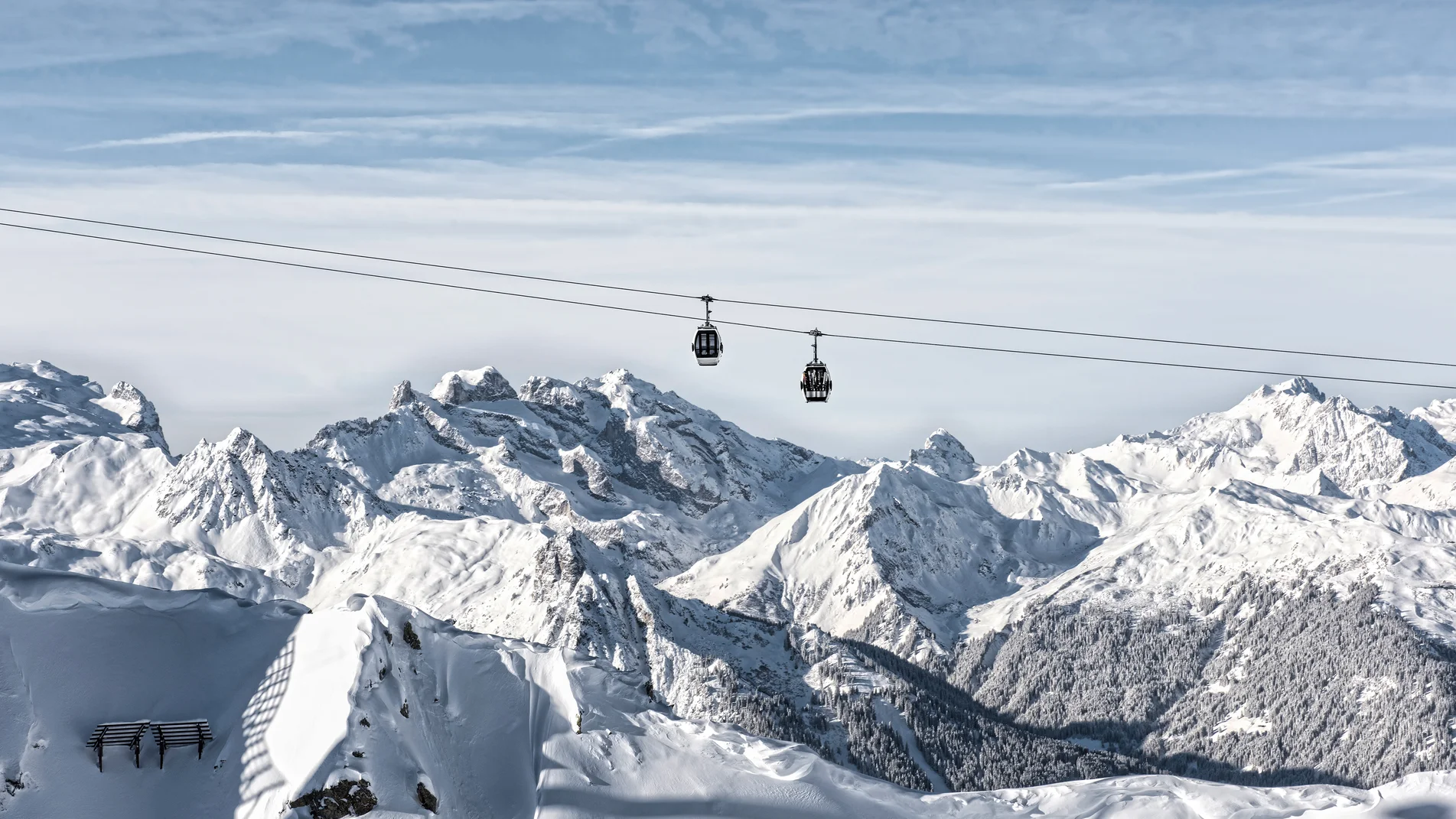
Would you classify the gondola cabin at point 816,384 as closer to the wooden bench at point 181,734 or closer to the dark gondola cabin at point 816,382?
the dark gondola cabin at point 816,382

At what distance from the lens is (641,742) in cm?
8669

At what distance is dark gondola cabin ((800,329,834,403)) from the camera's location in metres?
80.5

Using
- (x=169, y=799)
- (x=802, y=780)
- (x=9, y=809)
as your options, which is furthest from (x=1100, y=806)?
(x=9, y=809)

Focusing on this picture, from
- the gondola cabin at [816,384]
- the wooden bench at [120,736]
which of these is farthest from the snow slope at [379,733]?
the gondola cabin at [816,384]

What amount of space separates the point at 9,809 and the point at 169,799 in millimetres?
6933

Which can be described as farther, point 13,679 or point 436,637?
point 436,637

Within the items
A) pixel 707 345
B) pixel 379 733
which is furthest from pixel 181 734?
pixel 707 345

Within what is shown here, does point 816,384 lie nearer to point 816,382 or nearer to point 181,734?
point 816,382

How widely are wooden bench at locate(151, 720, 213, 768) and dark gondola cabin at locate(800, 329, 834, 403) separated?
35.2 meters

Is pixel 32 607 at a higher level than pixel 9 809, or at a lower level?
higher

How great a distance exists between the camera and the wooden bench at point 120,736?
7194cm

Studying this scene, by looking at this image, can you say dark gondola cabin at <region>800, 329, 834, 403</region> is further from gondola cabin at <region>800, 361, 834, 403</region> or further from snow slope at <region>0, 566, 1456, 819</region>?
snow slope at <region>0, 566, 1456, 819</region>

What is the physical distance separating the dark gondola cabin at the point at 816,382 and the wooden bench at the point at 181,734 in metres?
35.2

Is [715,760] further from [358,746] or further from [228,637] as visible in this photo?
[228,637]
